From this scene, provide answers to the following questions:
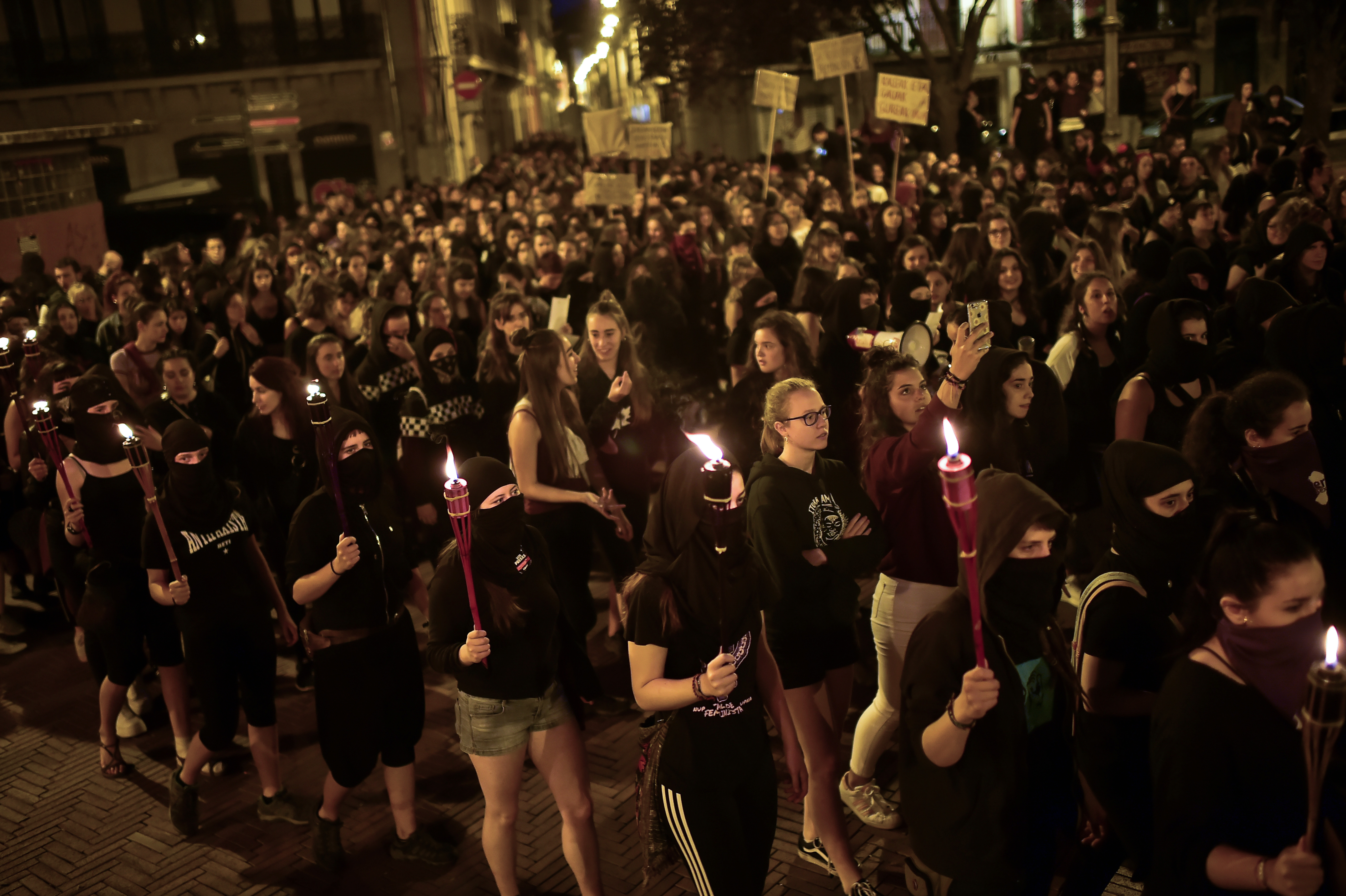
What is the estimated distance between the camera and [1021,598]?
304cm

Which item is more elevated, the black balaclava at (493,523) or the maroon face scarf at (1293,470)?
the black balaclava at (493,523)

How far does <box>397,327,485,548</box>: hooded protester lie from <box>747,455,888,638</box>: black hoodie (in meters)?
3.08

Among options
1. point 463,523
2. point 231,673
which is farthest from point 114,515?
point 463,523

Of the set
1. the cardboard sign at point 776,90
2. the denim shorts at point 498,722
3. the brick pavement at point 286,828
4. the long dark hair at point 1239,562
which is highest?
the cardboard sign at point 776,90

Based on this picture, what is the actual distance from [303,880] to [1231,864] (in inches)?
145

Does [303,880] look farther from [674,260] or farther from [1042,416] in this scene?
[674,260]

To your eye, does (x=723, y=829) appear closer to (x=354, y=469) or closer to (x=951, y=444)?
(x=951, y=444)

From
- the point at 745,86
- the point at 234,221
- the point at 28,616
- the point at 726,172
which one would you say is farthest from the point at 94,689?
the point at 745,86

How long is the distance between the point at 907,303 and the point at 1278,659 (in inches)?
210

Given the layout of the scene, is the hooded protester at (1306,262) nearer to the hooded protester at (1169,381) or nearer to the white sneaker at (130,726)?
the hooded protester at (1169,381)

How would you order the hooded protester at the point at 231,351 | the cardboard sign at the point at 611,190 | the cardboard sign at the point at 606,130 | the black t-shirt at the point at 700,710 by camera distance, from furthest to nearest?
the cardboard sign at the point at 606,130, the cardboard sign at the point at 611,190, the hooded protester at the point at 231,351, the black t-shirt at the point at 700,710

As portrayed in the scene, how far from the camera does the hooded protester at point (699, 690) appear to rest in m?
3.31

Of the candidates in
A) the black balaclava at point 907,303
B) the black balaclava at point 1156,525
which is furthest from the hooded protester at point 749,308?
the black balaclava at point 1156,525

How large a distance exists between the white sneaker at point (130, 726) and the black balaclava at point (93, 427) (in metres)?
1.56
